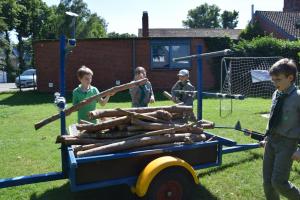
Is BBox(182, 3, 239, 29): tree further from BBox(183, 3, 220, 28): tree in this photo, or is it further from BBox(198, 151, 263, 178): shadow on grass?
BBox(198, 151, 263, 178): shadow on grass

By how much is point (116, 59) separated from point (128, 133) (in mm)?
18423

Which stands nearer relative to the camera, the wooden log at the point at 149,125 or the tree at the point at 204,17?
the wooden log at the point at 149,125

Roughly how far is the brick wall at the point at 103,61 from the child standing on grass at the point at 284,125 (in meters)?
18.9

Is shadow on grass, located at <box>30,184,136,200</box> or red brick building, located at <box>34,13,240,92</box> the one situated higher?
red brick building, located at <box>34,13,240,92</box>

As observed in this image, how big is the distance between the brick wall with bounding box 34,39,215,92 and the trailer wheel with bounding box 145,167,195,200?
18372 millimetres

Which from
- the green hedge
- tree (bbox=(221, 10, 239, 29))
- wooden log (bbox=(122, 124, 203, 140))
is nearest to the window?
the green hedge

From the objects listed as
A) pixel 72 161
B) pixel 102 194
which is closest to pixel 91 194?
pixel 102 194

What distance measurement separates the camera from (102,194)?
5461 millimetres

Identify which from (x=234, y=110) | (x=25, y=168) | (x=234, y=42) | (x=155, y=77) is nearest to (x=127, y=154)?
(x=25, y=168)

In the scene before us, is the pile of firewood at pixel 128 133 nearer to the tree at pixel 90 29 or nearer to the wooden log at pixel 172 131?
the wooden log at pixel 172 131

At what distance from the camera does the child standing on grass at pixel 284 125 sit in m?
4.09

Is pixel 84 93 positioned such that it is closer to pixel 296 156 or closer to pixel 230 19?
pixel 296 156

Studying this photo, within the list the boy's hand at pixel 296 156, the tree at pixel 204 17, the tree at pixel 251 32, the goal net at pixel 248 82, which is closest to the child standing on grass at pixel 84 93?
the boy's hand at pixel 296 156

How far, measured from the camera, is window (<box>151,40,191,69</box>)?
23.0m
